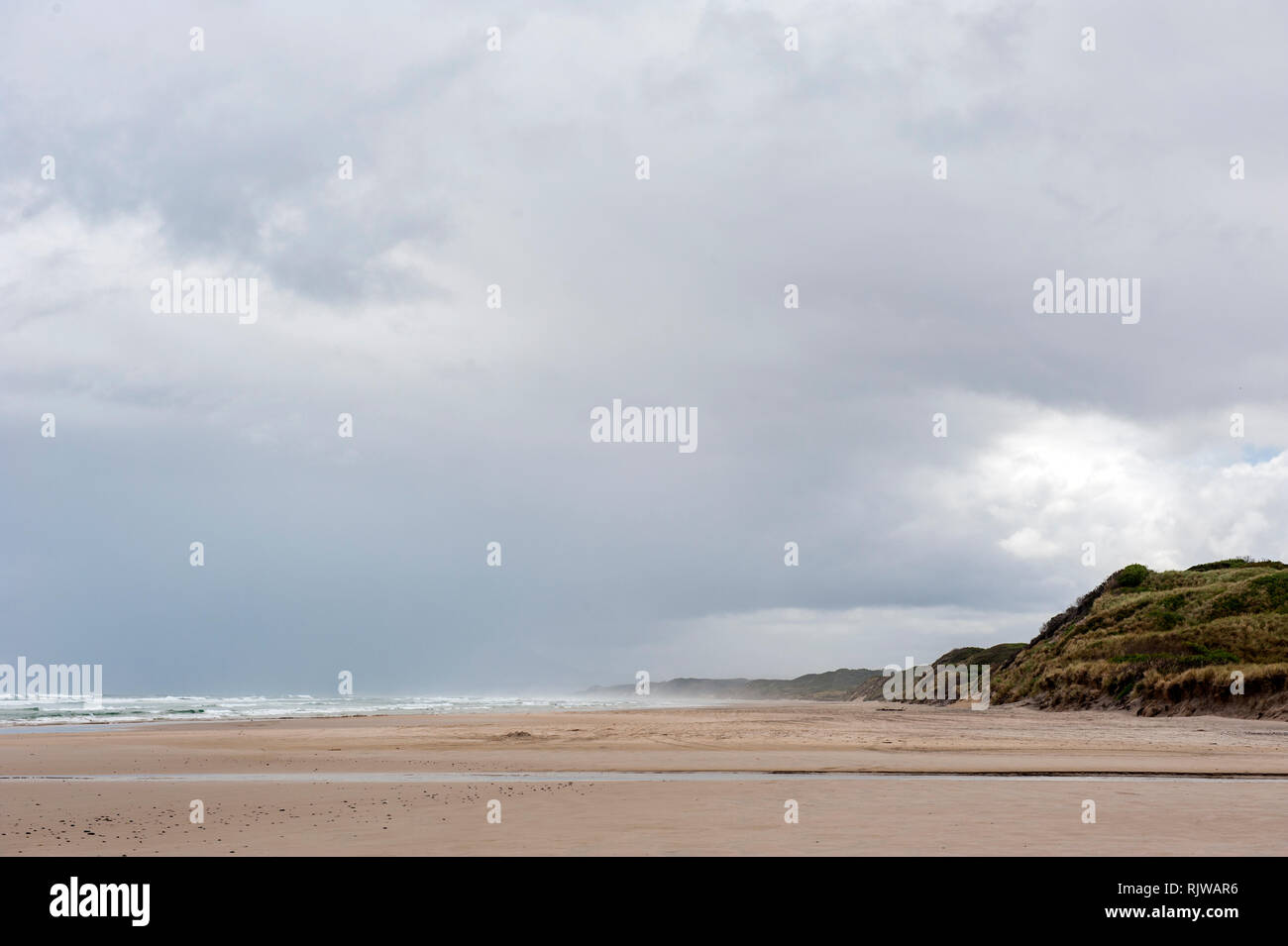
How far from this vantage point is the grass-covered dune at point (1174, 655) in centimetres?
4225

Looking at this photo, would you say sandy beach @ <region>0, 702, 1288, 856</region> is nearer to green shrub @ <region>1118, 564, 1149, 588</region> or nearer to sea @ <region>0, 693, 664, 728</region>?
sea @ <region>0, 693, 664, 728</region>

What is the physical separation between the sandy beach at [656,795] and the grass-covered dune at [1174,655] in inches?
457

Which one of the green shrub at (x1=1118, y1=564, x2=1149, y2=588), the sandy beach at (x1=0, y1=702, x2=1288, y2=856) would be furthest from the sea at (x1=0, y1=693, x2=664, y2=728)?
the green shrub at (x1=1118, y1=564, x2=1149, y2=588)

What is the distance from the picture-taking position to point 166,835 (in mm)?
11656

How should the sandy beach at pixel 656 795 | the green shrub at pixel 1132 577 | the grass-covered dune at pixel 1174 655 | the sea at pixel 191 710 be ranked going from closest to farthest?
the sandy beach at pixel 656 795, the grass-covered dune at pixel 1174 655, the sea at pixel 191 710, the green shrub at pixel 1132 577

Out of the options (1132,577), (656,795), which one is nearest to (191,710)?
(656,795)

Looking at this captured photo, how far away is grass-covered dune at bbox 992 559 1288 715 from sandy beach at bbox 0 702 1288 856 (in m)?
11.6

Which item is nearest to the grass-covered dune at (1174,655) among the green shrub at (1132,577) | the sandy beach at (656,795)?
the green shrub at (1132,577)

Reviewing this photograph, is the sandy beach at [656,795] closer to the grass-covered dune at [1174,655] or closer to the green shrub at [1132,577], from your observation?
the grass-covered dune at [1174,655]
